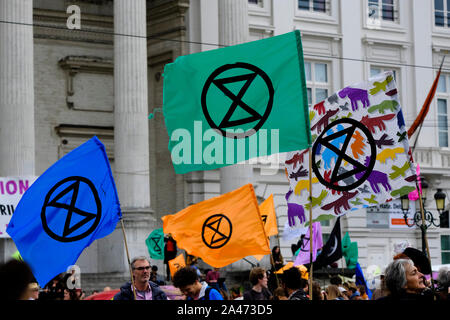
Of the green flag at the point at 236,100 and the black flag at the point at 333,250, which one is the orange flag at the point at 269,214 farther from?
the green flag at the point at 236,100

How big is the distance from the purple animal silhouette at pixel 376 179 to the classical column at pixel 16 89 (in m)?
22.0

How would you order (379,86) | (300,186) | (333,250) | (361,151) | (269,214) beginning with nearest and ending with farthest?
1. (379,86)
2. (361,151)
3. (300,186)
4. (269,214)
5. (333,250)

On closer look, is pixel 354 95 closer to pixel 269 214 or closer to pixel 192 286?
pixel 192 286

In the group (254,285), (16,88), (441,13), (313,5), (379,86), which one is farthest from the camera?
(441,13)

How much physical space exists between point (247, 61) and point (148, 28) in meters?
30.3

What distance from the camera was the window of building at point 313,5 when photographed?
40.6m

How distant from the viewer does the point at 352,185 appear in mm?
10570

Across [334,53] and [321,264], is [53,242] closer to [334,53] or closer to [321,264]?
[321,264]

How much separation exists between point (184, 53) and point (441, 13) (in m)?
12.3

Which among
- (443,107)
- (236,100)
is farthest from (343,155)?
(443,107)

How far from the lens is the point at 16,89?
104ft

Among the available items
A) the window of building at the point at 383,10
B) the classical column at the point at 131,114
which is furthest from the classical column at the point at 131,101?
the window of building at the point at 383,10
